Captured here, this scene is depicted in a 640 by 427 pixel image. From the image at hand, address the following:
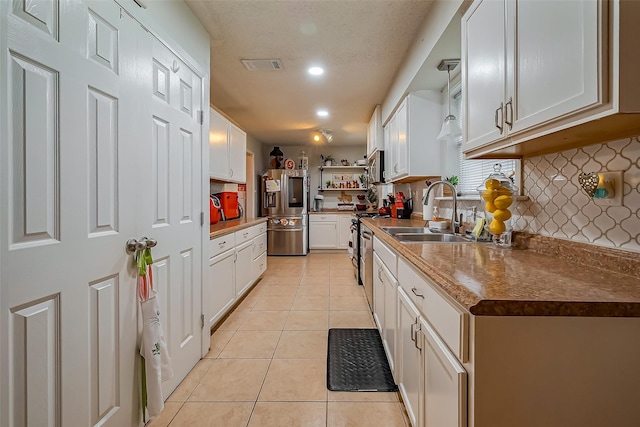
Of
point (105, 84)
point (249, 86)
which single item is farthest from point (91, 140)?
point (249, 86)

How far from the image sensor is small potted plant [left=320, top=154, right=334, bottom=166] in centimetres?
689

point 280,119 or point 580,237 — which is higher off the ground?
point 280,119

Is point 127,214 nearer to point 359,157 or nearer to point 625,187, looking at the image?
point 625,187

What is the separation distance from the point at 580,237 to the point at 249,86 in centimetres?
338

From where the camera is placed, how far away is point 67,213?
1035 mm

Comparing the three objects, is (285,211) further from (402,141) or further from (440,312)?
(440,312)

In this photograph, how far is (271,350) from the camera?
2229 millimetres

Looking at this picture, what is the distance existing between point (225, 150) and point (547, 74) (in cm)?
318

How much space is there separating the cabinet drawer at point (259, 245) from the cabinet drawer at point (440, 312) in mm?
2714

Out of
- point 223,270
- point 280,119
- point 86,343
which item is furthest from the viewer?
point 280,119

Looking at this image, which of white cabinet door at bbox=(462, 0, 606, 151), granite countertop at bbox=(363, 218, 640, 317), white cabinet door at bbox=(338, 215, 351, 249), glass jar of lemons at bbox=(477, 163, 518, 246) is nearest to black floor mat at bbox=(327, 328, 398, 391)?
granite countertop at bbox=(363, 218, 640, 317)

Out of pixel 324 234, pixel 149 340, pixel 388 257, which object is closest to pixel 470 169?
pixel 388 257

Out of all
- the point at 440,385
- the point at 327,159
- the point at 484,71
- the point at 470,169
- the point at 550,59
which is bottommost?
the point at 440,385

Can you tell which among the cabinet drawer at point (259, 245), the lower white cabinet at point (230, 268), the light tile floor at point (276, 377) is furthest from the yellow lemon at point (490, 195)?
the cabinet drawer at point (259, 245)
